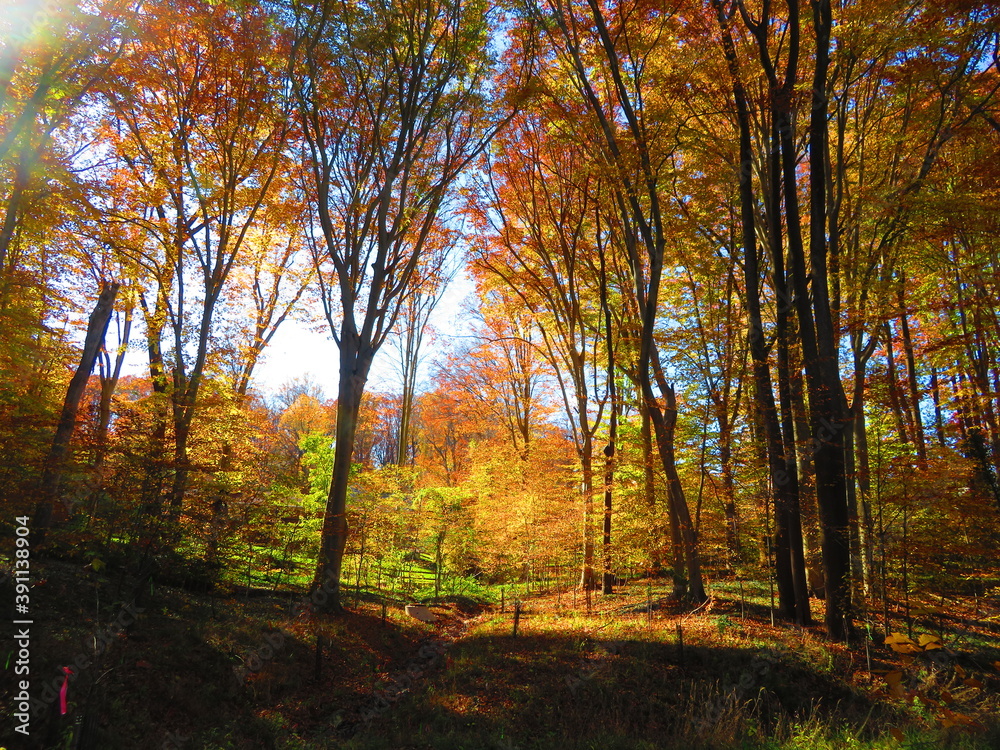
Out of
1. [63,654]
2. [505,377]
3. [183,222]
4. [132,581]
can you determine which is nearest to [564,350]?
[505,377]

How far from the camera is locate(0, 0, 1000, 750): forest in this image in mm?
5961

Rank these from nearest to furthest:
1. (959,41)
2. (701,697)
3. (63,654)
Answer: (63,654)
(701,697)
(959,41)

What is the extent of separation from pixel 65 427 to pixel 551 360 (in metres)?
10.3

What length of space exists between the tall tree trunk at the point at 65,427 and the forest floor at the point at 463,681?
0.97 meters

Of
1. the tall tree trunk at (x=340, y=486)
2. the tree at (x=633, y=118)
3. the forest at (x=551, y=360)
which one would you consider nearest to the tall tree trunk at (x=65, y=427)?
the forest at (x=551, y=360)

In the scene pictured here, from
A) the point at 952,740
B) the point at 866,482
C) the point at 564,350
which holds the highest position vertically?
the point at 564,350

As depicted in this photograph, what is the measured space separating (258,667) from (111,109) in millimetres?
10708

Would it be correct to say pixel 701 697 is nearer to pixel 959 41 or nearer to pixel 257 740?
pixel 257 740

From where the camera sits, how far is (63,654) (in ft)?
16.2

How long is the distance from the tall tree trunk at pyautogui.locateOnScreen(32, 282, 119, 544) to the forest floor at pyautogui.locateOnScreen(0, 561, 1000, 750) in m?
0.97

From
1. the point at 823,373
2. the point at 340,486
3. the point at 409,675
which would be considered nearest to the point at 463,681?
the point at 409,675

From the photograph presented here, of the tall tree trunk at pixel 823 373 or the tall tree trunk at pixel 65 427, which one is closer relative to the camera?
the tall tree trunk at pixel 65 427

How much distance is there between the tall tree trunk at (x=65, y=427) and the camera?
6601 millimetres

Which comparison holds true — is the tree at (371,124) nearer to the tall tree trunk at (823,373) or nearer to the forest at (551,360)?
the forest at (551,360)
